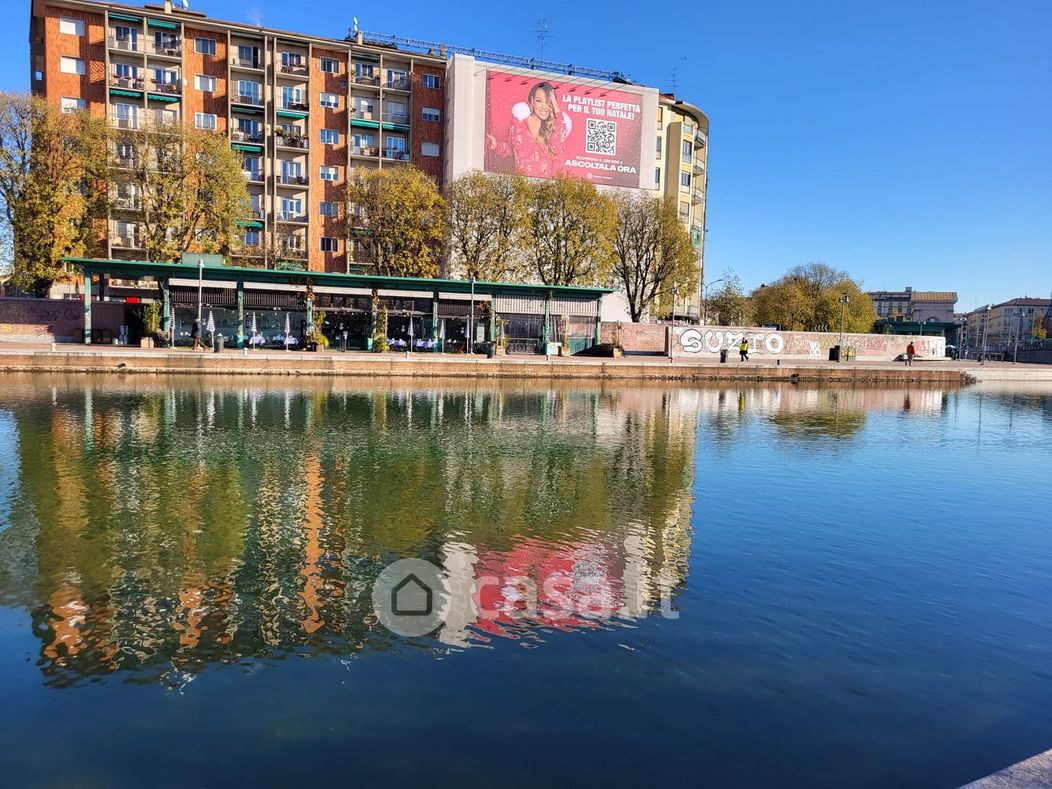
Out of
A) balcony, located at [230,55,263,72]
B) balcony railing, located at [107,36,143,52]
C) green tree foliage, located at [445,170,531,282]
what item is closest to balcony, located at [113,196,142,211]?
balcony railing, located at [107,36,143,52]

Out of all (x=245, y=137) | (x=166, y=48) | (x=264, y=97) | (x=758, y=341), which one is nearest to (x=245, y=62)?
(x=264, y=97)

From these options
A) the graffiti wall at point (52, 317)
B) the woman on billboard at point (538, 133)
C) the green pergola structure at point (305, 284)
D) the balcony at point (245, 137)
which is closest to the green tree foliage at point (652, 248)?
the woman on billboard at point (538, 133)

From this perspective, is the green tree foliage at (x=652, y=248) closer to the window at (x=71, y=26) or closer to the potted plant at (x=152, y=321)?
the potted plant at (x=152, y=321)

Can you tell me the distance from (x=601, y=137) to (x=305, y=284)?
3705cm

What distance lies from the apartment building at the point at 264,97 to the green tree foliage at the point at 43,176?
249 inches

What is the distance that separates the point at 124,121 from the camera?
5938 centimetres

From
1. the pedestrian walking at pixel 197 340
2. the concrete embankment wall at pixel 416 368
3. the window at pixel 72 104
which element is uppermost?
the window at pixel 72 104

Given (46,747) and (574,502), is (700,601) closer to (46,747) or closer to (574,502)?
(574,502)

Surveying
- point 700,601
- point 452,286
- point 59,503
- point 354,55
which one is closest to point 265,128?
point 354,55

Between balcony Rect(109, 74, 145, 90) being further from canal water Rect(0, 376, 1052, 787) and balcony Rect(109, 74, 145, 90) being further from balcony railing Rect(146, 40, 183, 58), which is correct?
canal water Rect(0, 376, 1052, 787)

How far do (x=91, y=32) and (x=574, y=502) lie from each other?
68803 millimetres

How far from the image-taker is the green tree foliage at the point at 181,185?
50656mm

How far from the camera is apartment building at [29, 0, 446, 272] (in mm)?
59312

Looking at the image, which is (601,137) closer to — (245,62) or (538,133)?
(538,133)
